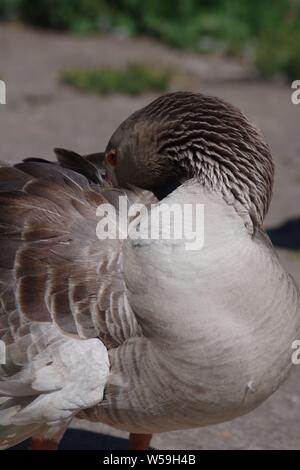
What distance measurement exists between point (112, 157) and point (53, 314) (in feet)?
2.57

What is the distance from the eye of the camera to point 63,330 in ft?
11.7

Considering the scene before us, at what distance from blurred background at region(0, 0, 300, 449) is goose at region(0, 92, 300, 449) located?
1.70m

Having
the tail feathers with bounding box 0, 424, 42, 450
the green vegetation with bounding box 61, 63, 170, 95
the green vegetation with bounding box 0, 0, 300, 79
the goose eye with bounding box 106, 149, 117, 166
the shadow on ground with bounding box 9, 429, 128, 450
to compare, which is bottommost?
the shadow on ground with bounding box 9, 429, 128, 450

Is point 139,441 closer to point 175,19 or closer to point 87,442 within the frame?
point 87,442

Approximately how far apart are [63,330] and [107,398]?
0.33 m

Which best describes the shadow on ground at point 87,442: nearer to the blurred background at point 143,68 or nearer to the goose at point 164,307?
the goose at point 164,307

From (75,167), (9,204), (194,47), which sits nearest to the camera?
(9,204)

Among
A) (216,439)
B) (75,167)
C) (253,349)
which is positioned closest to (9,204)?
(75,167)

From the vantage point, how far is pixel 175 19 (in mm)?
13523

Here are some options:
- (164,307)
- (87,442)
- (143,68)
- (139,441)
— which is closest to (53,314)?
(164,307)

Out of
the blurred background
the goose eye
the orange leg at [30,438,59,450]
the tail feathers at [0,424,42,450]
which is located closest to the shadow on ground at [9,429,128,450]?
the orange leg at [30,438,59,450]

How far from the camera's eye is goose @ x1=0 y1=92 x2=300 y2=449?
352cm

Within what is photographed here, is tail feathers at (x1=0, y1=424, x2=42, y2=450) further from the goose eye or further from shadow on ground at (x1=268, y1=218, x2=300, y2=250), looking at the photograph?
shadow on ground at (x1=268, y1=218, x2=300, y2=250)
